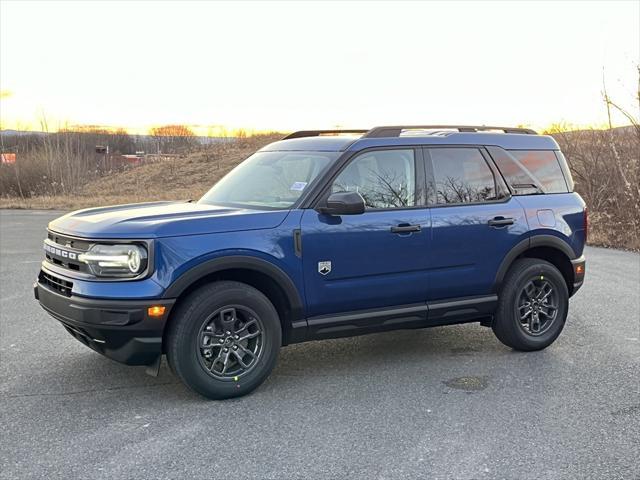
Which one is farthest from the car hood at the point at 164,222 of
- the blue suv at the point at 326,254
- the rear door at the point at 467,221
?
the rear door at the point at 467,221

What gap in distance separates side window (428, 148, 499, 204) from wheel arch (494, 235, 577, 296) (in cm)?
51

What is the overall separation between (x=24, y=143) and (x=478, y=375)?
37.6 metres

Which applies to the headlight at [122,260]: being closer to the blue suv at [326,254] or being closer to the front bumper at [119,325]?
the blue suv at [326,254]

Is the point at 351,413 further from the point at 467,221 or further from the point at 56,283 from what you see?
the point at 56,283

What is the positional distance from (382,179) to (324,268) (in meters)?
0.94

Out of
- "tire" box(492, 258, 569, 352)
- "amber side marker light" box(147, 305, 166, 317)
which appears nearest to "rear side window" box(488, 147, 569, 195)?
"tire" box(492, 258, 569, 352)

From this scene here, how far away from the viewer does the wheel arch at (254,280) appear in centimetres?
441

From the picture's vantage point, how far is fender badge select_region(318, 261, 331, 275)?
→ 4840 mm

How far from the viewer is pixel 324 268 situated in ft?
15.9

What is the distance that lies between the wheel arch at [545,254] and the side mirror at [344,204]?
160 centimetres

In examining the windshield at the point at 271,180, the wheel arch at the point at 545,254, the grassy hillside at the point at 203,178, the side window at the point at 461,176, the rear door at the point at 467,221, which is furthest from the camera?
the grassy hillside at the point at 203,178

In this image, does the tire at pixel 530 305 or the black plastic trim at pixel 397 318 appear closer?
the black plastic trim at pixel 397 318

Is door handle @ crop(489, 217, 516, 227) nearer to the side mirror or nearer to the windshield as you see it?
the side mirror

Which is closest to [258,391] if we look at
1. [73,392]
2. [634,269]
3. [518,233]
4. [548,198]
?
[73,392]
